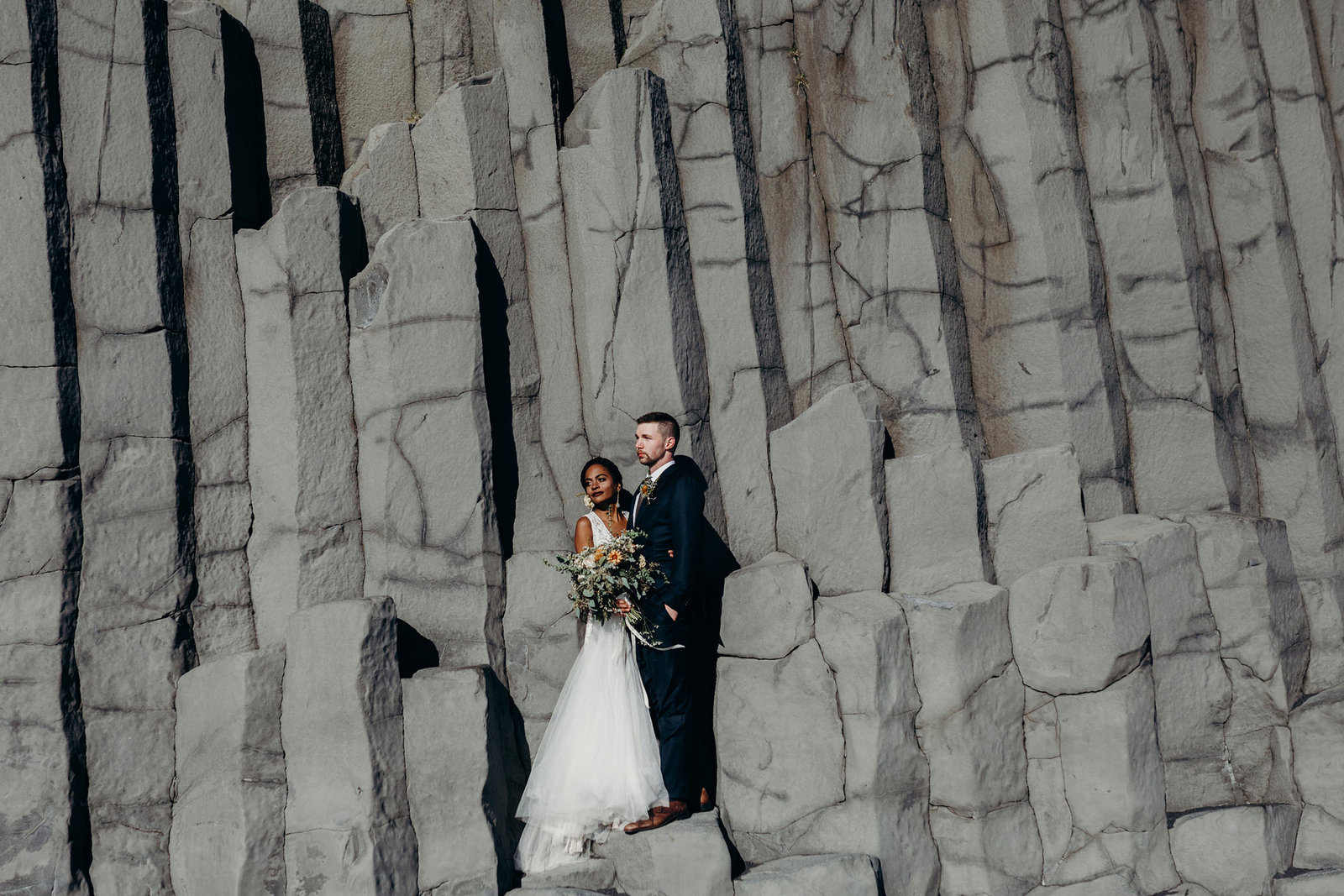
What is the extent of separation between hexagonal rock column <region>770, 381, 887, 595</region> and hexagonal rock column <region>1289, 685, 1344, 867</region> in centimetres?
228

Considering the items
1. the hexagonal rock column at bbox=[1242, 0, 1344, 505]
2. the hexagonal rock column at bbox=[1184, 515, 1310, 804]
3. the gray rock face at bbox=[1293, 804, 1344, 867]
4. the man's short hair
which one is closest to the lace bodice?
the man's short hair

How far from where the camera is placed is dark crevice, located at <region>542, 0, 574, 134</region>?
19.0ft

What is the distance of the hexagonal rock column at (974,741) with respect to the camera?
4.87 meters

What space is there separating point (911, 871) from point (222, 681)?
11.5 ft

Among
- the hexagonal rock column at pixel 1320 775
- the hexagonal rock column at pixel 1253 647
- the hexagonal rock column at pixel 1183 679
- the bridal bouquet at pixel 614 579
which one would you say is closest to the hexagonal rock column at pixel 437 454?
the bridal bouquet at pixel 614 579

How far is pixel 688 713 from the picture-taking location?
16.1 feet

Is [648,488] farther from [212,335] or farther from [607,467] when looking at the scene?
[212,335]

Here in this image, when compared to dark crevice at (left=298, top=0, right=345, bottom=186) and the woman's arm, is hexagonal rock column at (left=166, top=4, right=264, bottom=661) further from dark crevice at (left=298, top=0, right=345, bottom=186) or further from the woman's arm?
the woman's arm

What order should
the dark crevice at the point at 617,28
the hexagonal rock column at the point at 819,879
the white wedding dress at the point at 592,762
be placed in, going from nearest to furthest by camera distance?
the hexagonal rock column at the point at 819,879
the white wedding dress at the point at 592,762
the dark crevice at the point at 617,28

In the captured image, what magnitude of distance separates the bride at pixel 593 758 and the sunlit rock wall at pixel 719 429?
0.19 meters

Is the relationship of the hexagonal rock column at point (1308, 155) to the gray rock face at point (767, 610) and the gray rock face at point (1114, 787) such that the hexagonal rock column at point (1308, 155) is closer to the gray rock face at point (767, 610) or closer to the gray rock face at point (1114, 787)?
the gray rock face at point (1114, 787)

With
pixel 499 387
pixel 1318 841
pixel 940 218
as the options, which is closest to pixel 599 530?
pixel 499 387

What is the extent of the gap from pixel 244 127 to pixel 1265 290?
5.91m

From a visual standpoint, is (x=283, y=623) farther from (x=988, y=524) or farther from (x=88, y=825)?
(x=988, y=524)
